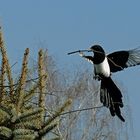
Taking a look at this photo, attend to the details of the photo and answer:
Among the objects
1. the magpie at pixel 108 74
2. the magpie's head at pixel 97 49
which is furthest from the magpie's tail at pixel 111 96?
the magpie's head at pixel 97 49

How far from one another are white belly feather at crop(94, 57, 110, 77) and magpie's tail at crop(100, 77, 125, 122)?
0.04 m

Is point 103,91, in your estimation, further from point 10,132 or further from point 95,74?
point 10,132

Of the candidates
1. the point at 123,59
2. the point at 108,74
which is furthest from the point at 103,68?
the point at 123,59

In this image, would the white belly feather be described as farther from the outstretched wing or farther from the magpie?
the outstretched wing

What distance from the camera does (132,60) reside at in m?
2.80

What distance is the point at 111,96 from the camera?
8.41 ft

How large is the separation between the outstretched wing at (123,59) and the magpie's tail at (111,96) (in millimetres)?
123

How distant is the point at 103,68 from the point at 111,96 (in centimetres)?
12

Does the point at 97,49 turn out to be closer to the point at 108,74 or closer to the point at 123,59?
the point at 108,74

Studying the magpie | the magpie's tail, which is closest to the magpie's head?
the magpie

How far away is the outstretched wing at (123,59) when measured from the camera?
2.78 metres

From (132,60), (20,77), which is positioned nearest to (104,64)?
(132,60)

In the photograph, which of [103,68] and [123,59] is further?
[123,59]

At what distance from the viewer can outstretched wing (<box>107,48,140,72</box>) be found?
2.78 meters
